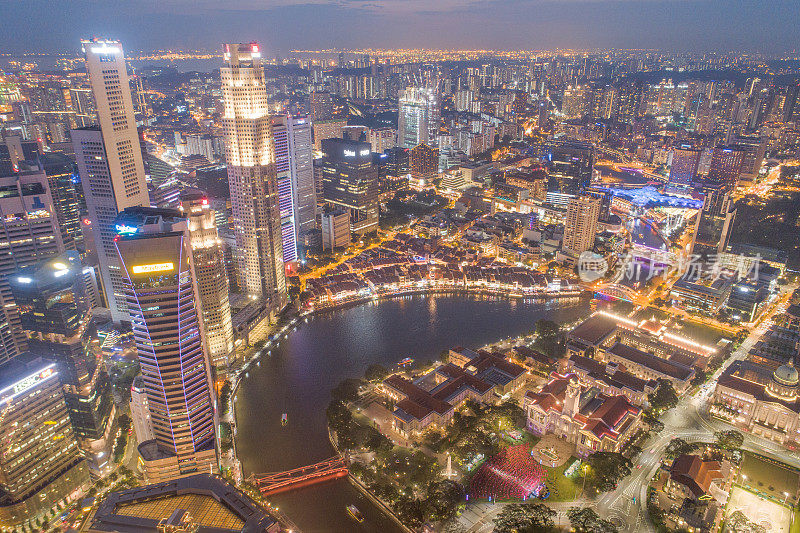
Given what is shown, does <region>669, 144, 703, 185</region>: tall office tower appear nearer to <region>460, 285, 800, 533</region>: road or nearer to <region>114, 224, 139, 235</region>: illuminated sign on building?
<region>460, 285, 800, 533</region>: road

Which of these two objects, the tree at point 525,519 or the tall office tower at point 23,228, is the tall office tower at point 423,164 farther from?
the tree at point 525,519

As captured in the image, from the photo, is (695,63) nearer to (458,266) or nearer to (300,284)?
(458,266)

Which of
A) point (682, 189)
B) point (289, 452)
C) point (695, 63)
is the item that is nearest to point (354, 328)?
point (289, 452)

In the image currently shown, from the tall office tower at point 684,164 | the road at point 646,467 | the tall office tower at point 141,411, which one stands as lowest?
the road at point 646,467

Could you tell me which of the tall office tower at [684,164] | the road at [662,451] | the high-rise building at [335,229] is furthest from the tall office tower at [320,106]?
the road at [662,451]

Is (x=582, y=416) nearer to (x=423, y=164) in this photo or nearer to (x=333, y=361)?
(x=333, y=361)

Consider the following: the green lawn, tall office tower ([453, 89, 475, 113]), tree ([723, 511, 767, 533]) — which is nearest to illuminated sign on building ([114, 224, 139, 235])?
the green lawn

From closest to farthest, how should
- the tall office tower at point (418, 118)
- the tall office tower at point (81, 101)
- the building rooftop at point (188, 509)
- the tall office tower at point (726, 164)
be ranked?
1. the building rooftop at point (188, 509)
2. the tall office tower at point (81, 101)
3. the tall office tower at point (726, 164)
4. the tall office tower at point (418, 118)

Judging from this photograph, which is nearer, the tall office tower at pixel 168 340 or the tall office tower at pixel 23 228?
the tall office tower at pixel 168 340
